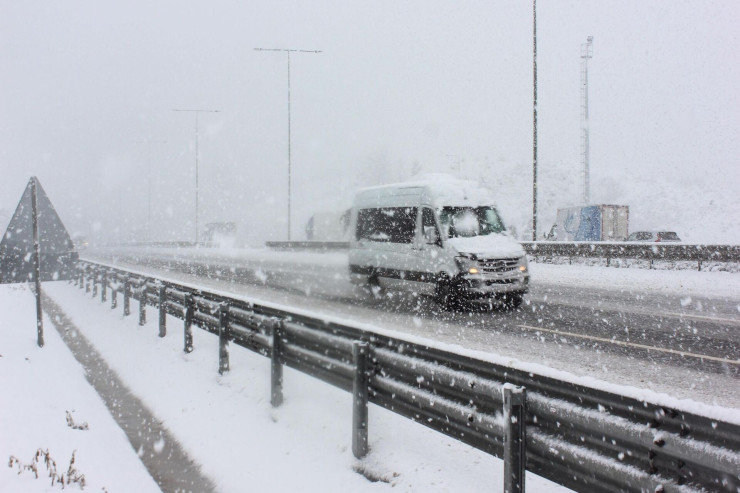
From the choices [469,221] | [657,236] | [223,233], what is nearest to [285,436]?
[469,221]

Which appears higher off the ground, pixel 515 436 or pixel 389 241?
pixel 389 241

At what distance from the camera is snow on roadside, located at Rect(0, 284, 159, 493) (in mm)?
4645

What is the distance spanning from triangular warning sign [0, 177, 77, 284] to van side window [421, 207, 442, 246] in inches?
293

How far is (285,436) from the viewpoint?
523cm

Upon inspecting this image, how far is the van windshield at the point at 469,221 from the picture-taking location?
1149 cm

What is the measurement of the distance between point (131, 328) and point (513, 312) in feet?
25.0

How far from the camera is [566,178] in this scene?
8662cm

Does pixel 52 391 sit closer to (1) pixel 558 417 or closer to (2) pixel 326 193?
(1) pixel 558 417

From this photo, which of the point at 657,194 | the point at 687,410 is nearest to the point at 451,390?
the point at 687,410

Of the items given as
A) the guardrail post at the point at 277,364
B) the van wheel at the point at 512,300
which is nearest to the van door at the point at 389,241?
the van wheel at the point at 512,300

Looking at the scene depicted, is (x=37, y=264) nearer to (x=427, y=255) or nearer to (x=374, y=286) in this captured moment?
(x=374, y=286)

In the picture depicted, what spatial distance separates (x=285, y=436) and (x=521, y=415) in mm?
2801

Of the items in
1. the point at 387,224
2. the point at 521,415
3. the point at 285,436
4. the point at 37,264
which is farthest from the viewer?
the point at 387,224

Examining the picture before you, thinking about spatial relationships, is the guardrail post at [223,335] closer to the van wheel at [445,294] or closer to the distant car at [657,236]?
the van wheel at [445,294]
